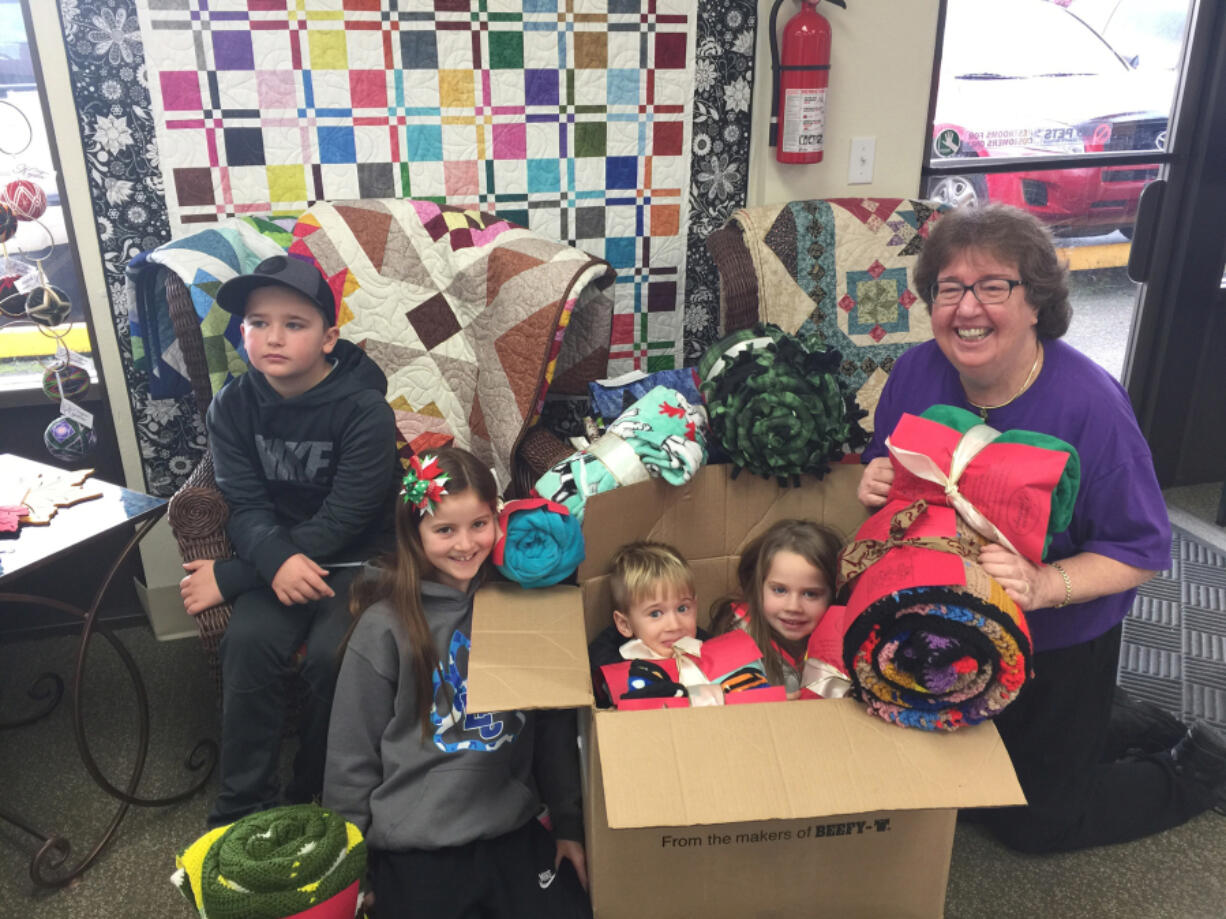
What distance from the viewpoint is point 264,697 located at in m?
1.73

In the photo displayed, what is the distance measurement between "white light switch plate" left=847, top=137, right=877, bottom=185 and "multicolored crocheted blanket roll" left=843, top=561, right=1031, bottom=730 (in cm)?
164

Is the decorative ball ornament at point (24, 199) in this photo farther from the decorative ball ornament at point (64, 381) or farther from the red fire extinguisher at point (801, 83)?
the red fire extinguisher at point (801, 83)

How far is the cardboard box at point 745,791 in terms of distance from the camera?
1.15 m

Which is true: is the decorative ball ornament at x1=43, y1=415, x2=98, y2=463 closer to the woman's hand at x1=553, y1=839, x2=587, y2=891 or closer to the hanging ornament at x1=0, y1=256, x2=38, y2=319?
the hanging ornament at x1=0, y1=256, x2=38, y2=319

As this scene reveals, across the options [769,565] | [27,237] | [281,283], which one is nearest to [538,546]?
[769,565]

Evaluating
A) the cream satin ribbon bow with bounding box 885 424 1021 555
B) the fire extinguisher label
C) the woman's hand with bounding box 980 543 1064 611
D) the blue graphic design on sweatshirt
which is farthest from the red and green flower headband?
the fire extinguisher label

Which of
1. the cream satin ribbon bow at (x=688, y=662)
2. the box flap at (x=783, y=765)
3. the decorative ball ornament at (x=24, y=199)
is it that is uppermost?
the decorative ball ornament at (x=24, y=199)

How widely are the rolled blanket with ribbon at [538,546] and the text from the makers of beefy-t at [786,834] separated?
0.43 m

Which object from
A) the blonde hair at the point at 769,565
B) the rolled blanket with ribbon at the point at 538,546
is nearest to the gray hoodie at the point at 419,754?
the rolled blanket with ribbon at the point at 538,546

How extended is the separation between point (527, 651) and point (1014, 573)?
0.66 meters

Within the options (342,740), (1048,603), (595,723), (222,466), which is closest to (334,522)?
(222,466)

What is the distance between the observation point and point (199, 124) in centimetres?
215

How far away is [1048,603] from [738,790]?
0.54 m

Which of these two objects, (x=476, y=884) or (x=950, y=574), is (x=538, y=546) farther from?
(x=950, y=574)
